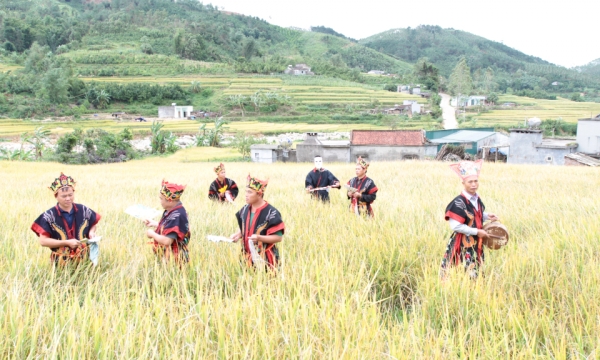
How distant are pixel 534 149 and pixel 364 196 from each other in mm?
27483

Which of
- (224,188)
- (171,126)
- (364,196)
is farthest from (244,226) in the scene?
(171,126)

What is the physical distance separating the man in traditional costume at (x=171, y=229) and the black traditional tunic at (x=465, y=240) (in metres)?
2.40

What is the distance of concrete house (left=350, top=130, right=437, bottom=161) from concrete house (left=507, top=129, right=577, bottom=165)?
6236 mm

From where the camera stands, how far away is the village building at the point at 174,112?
58344mm

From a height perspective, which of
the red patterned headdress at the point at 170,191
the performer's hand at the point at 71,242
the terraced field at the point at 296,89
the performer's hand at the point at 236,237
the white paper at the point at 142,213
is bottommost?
the performer's hand at the point at 236,237

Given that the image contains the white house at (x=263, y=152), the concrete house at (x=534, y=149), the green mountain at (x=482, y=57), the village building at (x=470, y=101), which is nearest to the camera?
the concrete house at (x=534, y=149)

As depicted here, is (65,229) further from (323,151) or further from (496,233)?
(323,151)

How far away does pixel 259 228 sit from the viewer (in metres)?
3.79

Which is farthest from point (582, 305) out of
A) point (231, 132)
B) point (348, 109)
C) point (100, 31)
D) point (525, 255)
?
point (100, 31)

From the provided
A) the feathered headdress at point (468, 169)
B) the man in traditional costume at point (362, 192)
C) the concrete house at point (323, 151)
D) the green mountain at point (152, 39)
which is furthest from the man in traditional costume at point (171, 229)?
the green mountain at point (152, 39)

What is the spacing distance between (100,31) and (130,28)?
758cm

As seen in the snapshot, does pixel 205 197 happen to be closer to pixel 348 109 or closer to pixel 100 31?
pixel 348 109

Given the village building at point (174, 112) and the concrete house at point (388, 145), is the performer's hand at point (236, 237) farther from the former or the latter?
the village building at point (174, 112)

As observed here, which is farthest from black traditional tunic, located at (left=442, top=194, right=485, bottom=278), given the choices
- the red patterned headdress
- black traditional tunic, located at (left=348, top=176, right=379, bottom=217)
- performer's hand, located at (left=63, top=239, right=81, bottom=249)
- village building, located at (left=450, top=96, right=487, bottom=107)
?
village building, located at (left=450, top=96, right=487, bottom=107)
